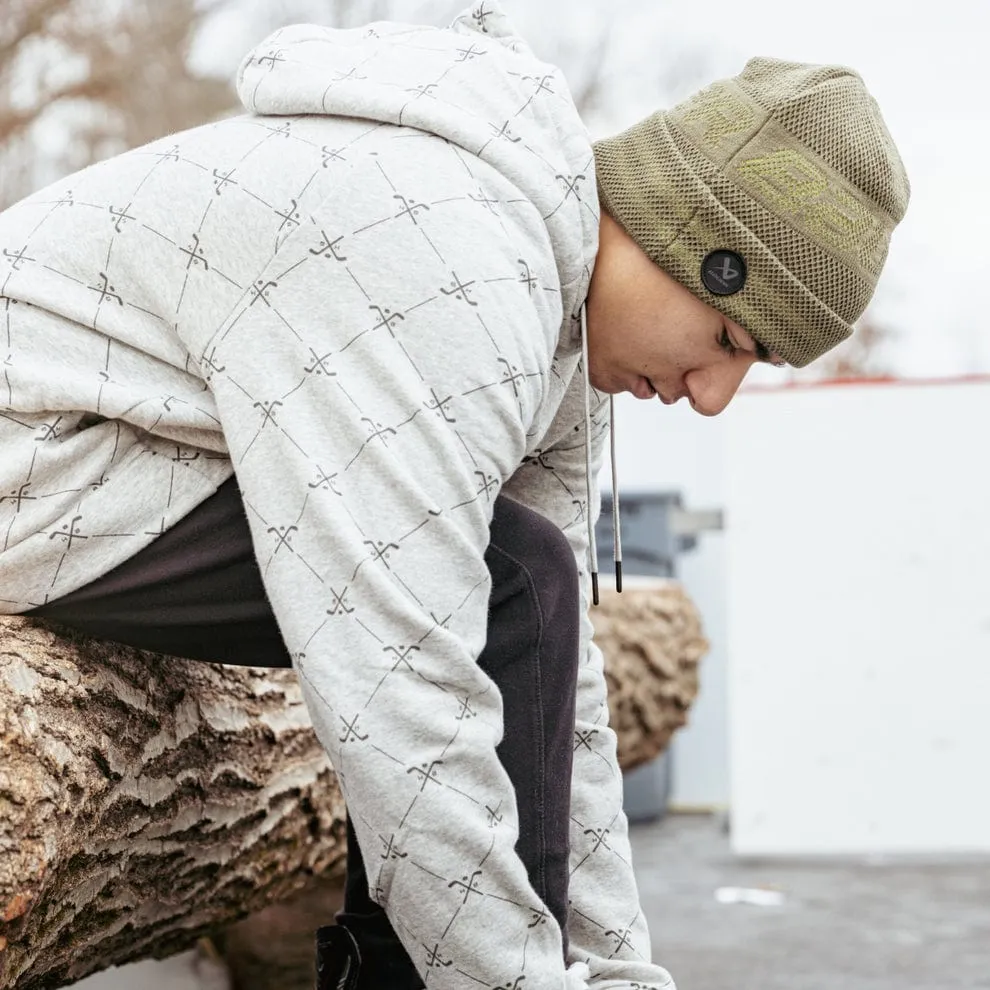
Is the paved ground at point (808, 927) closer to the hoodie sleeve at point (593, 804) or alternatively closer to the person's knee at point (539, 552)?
the hoodie sleeve at point (593, 804)

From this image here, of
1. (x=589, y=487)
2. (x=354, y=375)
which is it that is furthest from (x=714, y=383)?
(x=354, y=375)

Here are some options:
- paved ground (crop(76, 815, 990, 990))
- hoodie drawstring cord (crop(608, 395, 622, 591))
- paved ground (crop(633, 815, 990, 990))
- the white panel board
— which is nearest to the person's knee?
hoodie drawstring cord (crop(608, 395, 622, 591))

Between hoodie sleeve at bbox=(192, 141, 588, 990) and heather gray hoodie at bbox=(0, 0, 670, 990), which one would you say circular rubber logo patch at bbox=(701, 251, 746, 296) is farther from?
hoodie sleeve at bbox=(192, 141, 588, 990)

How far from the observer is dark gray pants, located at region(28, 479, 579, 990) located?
3.85ft

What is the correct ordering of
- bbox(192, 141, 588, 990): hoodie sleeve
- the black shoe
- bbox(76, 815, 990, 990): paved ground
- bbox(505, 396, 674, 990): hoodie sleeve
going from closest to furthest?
bbox(192, 141, 588, 990): hoodie sleeve, the black shoe, bbox(505, 396, 674, 990): hoodie sleeve, bbox(76, 815, 990, 990): paved ground

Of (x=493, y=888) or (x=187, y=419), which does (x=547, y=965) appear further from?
(x=187, y=419)

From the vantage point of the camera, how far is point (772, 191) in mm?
1260

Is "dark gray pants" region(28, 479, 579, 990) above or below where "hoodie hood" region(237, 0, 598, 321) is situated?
below

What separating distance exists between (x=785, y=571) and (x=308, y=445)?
131 inches

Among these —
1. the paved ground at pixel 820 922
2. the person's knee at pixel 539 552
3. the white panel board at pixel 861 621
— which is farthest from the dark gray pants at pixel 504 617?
the white panel board at pixel 861 621

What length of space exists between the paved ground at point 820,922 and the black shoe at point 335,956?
58.8 inches

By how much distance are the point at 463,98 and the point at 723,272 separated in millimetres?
271

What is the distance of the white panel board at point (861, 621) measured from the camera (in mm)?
4148

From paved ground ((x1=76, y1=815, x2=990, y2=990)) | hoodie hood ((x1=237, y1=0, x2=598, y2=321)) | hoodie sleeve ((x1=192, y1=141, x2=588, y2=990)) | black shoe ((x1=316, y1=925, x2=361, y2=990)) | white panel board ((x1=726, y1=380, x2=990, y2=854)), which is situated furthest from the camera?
white panel board ((x1=726, y1=380, x2=990, y2=854))
